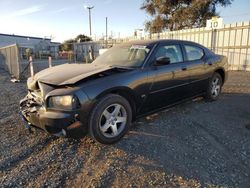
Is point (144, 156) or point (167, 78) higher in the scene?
point (167, 78)

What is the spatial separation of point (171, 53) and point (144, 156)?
2225mm

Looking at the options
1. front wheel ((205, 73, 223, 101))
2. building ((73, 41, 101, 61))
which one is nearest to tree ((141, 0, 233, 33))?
building ((73, 41, 101, 61))

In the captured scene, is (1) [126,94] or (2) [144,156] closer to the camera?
(2) [144,156]

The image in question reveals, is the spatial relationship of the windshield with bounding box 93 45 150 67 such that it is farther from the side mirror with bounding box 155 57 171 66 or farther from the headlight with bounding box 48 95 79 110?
the headlight with bounding box 48 95 79 110

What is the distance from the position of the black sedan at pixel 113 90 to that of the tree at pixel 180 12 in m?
19.6

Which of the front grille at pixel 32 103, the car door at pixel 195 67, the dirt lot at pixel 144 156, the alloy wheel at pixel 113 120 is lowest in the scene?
the dirt lot at pixel 144 156

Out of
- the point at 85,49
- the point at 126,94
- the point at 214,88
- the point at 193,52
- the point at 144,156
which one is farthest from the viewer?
the point at 85,49

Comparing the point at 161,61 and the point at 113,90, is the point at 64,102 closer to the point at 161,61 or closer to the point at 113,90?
the point at 113,90

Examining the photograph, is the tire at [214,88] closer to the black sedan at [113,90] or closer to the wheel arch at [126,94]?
the black sedan at [113,90]

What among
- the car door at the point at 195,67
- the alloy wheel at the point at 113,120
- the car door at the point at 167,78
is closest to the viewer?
the alloy wheel at the point at 113,120

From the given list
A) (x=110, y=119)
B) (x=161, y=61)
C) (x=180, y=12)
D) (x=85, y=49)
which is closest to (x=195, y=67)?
(x=161, y=61)

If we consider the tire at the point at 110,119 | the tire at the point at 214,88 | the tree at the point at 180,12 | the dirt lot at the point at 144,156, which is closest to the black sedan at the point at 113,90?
the tire at the point at 110,119

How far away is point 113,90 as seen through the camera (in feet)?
10.9

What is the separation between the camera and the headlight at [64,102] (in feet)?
9.64
